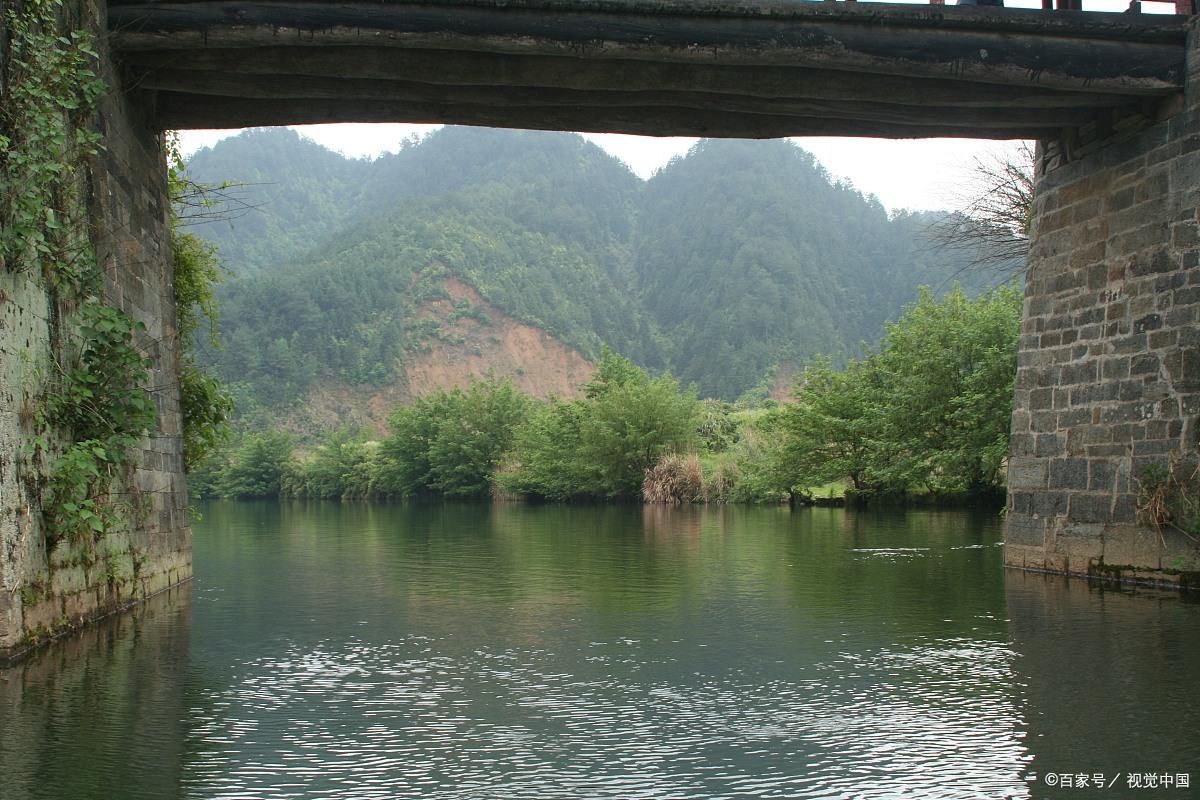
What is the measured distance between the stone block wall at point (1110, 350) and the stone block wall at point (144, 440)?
8.24m

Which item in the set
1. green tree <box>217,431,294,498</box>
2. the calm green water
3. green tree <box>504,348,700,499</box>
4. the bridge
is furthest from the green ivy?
green tree <box>217,431,294,498</box>

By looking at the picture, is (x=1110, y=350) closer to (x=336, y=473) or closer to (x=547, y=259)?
(x=336, y=473)

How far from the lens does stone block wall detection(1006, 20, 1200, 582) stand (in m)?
8.90

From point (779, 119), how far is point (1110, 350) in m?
3.66

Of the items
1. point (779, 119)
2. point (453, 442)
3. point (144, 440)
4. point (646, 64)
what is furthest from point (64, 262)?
point (453, 442)

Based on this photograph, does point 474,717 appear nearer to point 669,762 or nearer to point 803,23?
point 669,762

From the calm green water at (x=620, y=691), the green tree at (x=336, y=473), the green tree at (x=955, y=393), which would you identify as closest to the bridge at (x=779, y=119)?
the calm green water at (x=620, y=691)

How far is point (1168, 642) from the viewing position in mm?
6641

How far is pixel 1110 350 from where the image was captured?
9.56 metres

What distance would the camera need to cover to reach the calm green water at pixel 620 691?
4.00m

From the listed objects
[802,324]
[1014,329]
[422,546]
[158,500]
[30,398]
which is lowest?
[422,546]

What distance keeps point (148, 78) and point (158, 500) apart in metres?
3.58

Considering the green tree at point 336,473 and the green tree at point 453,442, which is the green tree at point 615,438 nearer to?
the green tree at point 453,442

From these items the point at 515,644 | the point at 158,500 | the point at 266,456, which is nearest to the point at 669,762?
the point at 515,644
